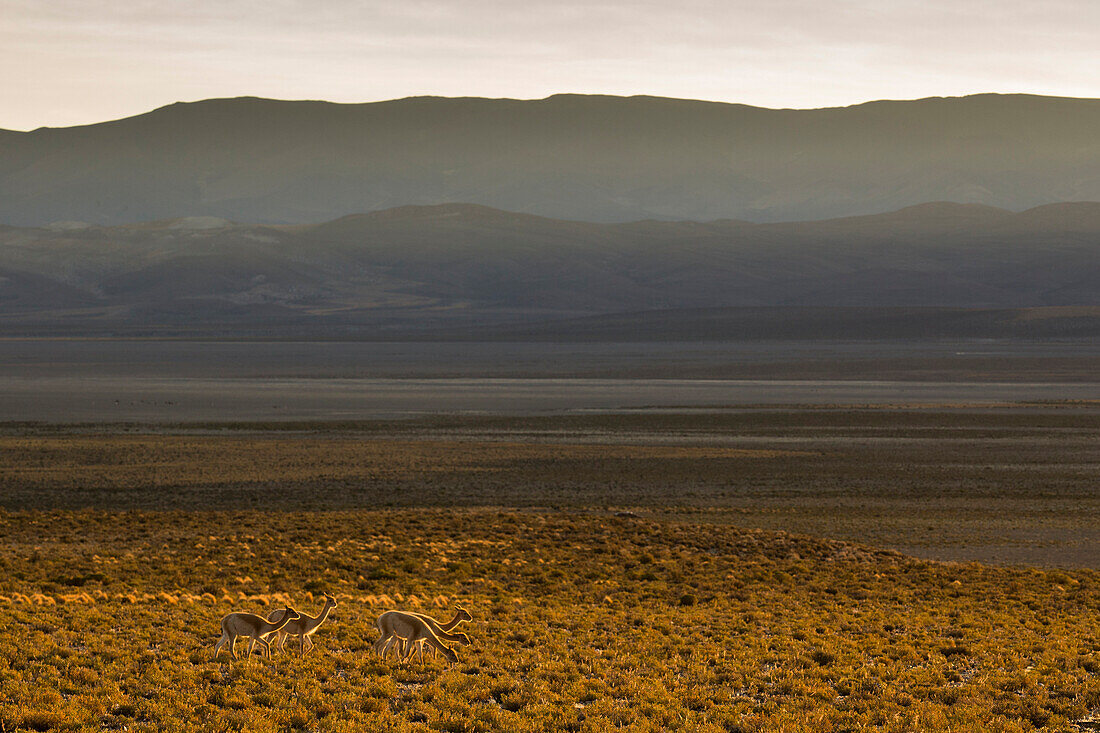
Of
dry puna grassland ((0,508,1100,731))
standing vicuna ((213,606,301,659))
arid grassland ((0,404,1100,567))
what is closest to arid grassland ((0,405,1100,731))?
dry puna grassland ((0,508,1100,731))

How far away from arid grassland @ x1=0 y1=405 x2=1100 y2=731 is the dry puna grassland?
2.6 inches

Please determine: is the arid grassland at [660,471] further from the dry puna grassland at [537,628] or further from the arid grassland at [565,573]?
the dry puna grassland at [537,628]

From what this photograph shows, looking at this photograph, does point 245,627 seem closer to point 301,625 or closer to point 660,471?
point 301,625

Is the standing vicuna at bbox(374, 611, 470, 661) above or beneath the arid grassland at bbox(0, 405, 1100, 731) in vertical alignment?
above

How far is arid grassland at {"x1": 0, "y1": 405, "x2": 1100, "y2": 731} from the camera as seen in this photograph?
1235 centimetres

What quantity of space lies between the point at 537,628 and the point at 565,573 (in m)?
7.77

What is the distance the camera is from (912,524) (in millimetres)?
33969

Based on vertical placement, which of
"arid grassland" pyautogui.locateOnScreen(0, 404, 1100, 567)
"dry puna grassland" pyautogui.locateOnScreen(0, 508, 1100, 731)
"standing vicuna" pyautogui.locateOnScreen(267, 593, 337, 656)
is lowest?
"arid grassland" pyautogui.locateOnScreen(0, 404, 1100, 567)

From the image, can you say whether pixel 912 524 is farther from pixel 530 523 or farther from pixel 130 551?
pixel 130 551

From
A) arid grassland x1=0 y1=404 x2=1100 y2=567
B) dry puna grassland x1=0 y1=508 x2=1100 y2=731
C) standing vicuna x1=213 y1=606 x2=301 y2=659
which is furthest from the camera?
arid grassland x1=0 y1=404 x2=1100 y2=567

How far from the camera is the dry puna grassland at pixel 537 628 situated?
469 inches

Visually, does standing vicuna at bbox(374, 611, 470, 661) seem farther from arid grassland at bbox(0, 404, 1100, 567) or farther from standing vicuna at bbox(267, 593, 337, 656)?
arid grassland at bbox(0, 404, 1100, 567)

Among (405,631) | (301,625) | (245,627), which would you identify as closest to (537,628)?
(405,631)

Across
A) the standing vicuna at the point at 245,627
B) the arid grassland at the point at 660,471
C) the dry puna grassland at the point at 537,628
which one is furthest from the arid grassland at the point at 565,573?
the standing vicuna at the point at 245,627
